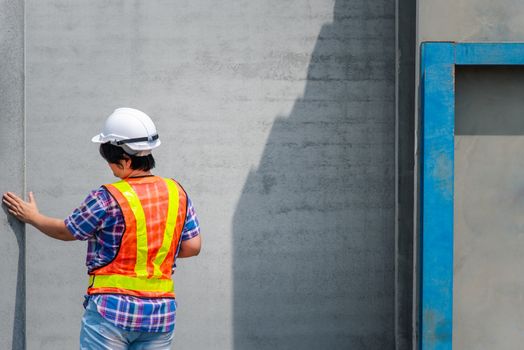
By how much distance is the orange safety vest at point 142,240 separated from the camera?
3988 mm

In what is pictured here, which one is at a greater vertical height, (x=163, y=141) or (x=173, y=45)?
(x=173, y=45)

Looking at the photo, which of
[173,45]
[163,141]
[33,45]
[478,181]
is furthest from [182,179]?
[478,181]

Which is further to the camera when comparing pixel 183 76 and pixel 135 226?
pixel 183 76

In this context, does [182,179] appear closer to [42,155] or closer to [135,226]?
[42,155]

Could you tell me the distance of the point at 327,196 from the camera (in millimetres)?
6016

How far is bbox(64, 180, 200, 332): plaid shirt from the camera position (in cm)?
398

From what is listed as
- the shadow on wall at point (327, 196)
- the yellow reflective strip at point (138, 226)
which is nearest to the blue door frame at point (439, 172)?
the shadow on wall at point (327, 196)

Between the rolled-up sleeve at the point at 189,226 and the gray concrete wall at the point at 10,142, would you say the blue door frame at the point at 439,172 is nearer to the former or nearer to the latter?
the rolled-up sleeve at the point at 189,226

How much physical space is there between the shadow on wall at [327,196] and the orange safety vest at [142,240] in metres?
1.94

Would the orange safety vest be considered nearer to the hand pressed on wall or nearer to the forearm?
the forearm

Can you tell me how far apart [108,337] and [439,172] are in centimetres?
190

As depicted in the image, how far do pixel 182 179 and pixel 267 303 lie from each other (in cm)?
88

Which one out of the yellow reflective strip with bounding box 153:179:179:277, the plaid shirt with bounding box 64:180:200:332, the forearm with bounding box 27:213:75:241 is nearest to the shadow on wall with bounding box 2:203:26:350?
the forearm with bounding box 27:213:75:241

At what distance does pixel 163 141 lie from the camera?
19.6ft
